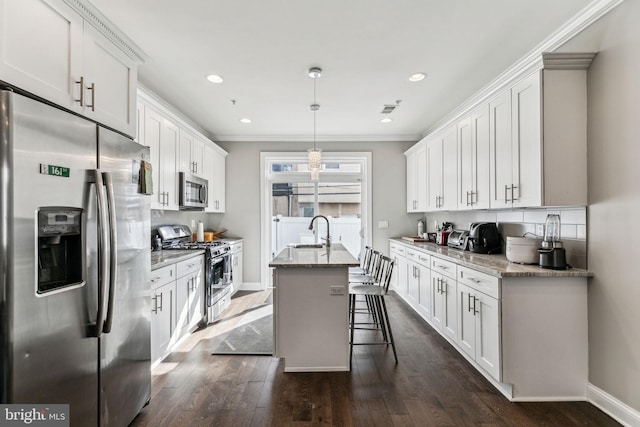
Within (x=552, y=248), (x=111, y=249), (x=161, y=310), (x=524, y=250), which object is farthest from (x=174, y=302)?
(x=552, y=248)

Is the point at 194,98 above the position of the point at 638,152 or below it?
above

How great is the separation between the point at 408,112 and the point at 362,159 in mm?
1419

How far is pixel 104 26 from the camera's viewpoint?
5.83 ft

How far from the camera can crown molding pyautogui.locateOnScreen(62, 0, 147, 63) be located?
161cm

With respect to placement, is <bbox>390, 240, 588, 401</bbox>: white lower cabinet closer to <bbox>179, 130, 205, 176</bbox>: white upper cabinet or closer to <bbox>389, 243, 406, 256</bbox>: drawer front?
<bbox>389, 243, 406, 256</bbox>: drawer front

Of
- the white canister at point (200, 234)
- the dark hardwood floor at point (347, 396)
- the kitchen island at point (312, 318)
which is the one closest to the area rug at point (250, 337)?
the dark hardwood floor at point (347, 396)

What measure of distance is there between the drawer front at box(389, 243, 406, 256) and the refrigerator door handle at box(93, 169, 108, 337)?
12.7 ft

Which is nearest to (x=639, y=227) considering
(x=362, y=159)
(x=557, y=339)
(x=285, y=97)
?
(x=557, y=339)

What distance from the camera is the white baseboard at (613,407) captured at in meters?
1.90

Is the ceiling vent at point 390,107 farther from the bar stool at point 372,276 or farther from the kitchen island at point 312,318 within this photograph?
the kitchen island at point 312,318

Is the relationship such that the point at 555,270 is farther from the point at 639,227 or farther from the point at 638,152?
the point at 638,152

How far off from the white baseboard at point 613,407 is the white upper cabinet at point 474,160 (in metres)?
1.61

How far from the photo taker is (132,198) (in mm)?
1911

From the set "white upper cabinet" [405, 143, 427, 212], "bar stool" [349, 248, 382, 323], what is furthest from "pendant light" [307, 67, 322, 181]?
"white upper cabinet" [405, 143, 427, 212]
